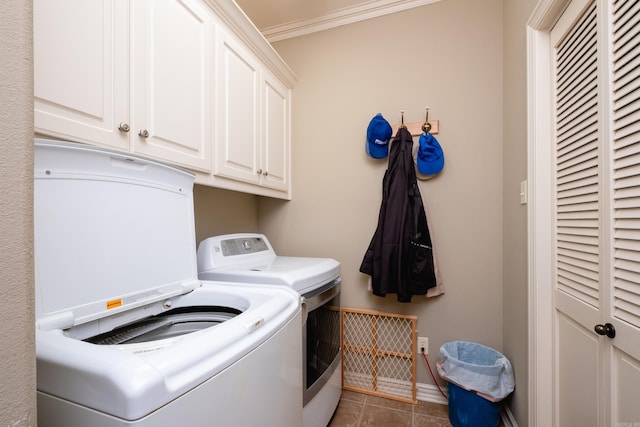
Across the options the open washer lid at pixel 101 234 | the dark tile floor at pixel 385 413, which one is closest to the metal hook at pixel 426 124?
the open washer lid at pixel 101 234

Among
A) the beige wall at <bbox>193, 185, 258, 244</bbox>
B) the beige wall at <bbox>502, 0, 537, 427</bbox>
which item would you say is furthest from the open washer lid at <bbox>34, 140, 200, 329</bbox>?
the beige wall at <bbox>502, 0, 537, 427</bbox>

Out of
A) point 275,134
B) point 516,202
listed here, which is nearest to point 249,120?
point 275,134

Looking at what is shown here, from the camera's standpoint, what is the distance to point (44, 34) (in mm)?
712

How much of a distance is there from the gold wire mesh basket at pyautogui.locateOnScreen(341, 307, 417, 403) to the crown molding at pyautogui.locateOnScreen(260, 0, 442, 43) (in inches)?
83.1

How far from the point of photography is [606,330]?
0.82 metres

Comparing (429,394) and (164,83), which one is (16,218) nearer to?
(164,83)

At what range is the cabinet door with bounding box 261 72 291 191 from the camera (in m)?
1.76

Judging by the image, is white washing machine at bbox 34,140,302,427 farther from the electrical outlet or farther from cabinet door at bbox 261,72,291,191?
the electrical outlet

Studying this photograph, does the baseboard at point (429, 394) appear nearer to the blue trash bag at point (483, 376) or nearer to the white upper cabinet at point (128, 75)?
the blue trash bag at point (483, 376)

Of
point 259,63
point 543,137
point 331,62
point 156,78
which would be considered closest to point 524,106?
point 543,137

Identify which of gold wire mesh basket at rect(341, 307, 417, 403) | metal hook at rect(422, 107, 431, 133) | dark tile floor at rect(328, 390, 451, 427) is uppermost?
metal hook at rect(422, 107, 431, 133)

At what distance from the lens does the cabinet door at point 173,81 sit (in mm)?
971

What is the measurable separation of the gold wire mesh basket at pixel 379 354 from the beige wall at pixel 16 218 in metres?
1.73

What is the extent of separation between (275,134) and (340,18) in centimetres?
100
